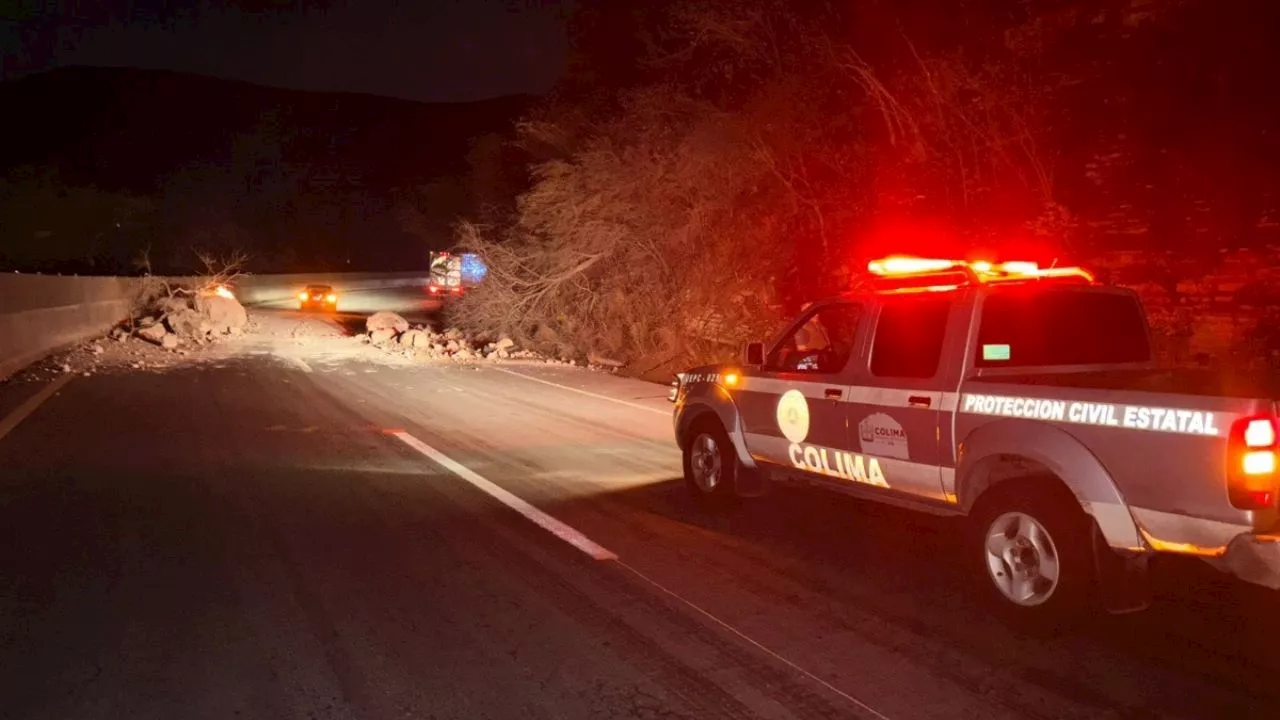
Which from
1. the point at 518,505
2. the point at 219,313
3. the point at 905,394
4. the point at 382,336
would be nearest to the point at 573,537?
the point at 518,505

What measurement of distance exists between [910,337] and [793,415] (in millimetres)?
1224

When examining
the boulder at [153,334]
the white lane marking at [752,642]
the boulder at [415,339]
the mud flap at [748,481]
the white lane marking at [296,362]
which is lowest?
the white lane marking at [752,642]

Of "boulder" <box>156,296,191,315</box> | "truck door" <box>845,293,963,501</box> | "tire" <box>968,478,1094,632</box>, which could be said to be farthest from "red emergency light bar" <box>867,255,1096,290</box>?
"boulder" <box>156,296,191,315</box>

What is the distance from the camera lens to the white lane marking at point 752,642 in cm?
474

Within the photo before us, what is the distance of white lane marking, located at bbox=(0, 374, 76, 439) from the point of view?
1331 centimetres

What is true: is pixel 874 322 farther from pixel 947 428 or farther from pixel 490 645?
pixel 490 645

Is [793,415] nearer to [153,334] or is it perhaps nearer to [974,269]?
[974,269]

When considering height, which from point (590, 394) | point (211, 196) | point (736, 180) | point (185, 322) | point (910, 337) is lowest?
point (590, 394)

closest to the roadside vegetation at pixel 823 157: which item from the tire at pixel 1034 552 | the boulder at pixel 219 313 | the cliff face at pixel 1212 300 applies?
the cliff face at pixel 1212 300

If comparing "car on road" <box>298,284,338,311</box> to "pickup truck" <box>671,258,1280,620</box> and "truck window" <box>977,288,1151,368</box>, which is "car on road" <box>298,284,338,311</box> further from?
"truck window" <box>977,288,1151,368</box>

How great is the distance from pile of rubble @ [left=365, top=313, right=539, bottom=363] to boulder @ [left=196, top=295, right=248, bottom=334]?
391cm

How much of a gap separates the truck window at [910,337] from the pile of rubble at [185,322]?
74.5ft

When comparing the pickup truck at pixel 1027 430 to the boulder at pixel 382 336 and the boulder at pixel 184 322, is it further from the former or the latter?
the boulder at pixel 184 322

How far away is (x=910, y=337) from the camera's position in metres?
7.00
